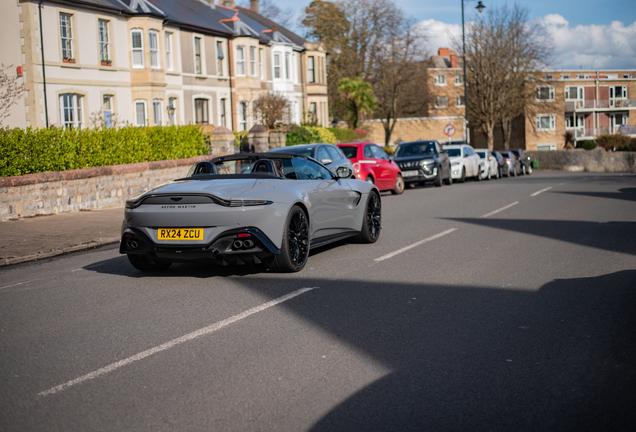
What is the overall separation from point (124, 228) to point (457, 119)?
244ft

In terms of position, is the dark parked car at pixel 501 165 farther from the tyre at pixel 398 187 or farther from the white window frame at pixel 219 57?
the white window frame at pixel 219 57

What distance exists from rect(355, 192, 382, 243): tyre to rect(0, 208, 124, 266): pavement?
4747 mm

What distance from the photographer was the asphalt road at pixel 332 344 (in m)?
3.80

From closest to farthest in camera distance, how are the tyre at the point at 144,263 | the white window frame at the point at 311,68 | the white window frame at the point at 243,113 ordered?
the tyre at the point at 144,263, the white window frame at the point at 243,113, the white window frame at the point at 311,68

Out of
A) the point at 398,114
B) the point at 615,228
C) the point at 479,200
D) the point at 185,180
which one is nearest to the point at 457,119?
the point at 398,114

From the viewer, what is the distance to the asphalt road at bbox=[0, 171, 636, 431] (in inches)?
149

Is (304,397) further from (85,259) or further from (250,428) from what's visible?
(85,259)

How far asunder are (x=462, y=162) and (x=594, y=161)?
37.1 metres

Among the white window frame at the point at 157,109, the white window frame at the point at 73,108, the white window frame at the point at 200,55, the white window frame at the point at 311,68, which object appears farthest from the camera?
the white window frame at the point at 311,68

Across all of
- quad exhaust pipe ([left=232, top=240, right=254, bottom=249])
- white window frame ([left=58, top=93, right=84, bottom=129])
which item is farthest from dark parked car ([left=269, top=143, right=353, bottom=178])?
white window frame ([left=58, top=93, right=84, bottom=129])

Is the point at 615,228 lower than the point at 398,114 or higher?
lower

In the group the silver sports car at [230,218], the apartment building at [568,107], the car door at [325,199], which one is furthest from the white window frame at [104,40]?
the apartment building at [568,107]

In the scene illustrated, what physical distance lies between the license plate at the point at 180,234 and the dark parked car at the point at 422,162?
61.6ft

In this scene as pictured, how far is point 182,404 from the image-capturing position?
395cm
